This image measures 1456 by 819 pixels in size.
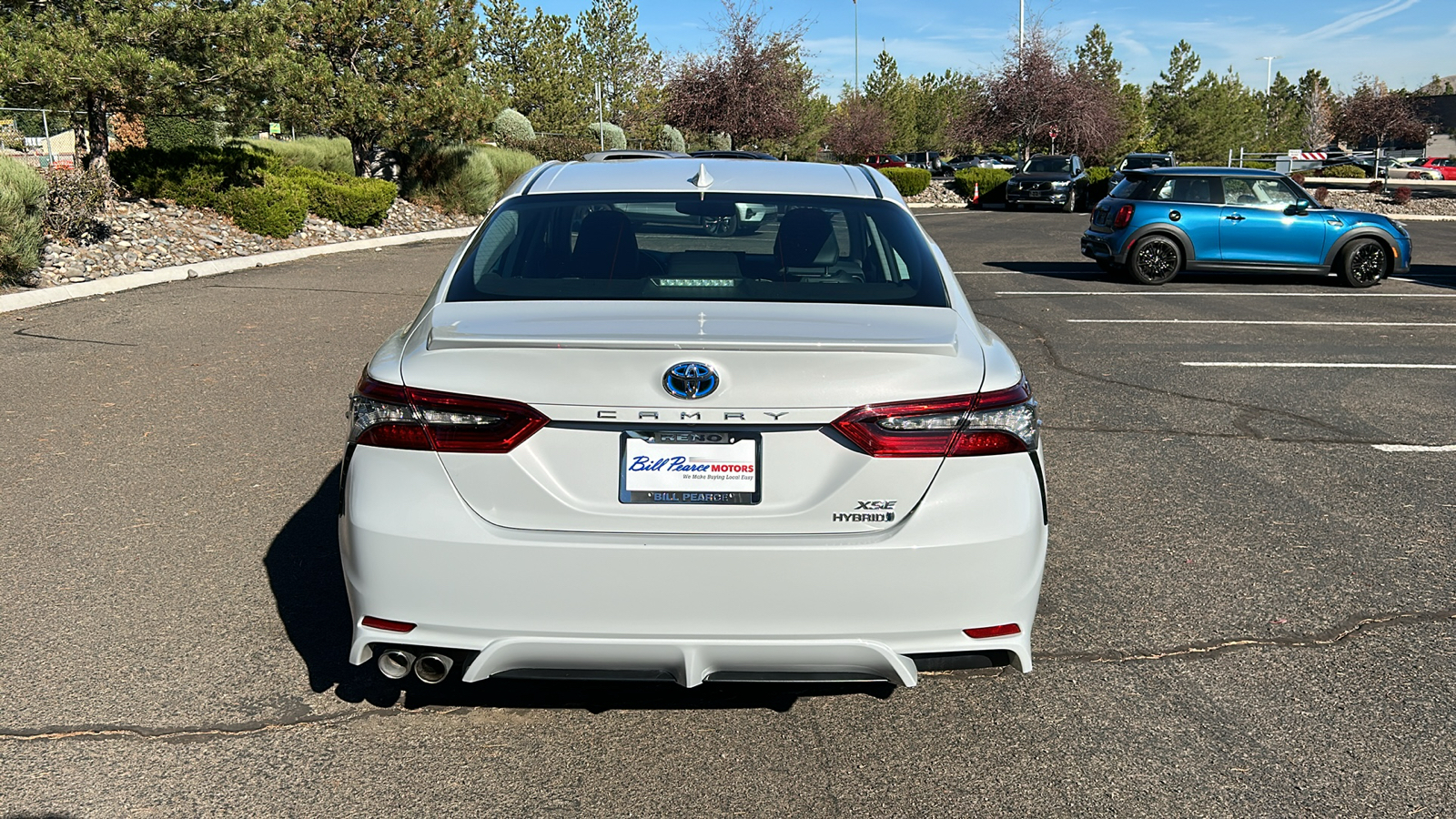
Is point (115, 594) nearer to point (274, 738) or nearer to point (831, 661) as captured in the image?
point (274, 738)

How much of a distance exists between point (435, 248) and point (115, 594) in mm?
17033

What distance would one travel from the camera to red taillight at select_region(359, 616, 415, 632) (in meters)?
3.09

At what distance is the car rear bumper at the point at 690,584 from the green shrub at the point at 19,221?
1175 centimetres

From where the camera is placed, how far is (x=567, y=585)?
117 inches

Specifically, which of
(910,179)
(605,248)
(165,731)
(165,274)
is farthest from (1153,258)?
(910,179)

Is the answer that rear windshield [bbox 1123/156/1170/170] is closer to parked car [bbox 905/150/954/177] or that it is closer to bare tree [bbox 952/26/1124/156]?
bare tree [bbox 952/26/1124/156]

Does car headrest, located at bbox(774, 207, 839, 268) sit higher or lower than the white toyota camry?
higher

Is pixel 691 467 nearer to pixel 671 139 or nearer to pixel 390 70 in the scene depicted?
pixel 390 70

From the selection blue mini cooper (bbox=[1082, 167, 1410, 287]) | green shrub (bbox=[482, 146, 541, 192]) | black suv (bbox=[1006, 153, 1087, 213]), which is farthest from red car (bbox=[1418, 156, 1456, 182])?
blue mini cooper (bbox=[1082, 167, 1410, 287])

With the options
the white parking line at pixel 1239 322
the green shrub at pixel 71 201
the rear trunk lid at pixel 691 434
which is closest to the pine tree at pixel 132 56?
the green shrub at pixel 71 201

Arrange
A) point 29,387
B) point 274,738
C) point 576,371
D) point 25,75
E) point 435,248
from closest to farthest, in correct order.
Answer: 1. point 576,371
2. point 274,738
3. point 29,387
4. point 25,75
5. point 435,248

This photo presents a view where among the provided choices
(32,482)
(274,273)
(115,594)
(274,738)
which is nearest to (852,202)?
(274,738)

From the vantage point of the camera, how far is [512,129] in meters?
40.7

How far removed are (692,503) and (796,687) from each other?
85cm
